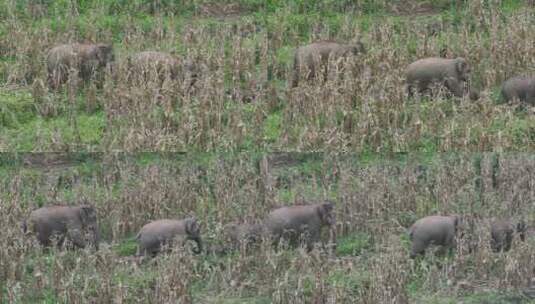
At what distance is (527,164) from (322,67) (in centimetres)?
297

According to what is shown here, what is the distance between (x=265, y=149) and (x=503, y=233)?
9.86 ft

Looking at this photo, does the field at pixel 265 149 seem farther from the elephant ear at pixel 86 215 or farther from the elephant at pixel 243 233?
the elephant ear at pixel 86 215

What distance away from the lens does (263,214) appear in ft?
49.0

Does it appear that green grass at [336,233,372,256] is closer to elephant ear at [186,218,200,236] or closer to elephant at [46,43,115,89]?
elephant ear at [186,218,200,236]

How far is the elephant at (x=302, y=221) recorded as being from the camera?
1462 cm

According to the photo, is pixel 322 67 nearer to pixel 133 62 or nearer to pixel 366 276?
pixel 133 62

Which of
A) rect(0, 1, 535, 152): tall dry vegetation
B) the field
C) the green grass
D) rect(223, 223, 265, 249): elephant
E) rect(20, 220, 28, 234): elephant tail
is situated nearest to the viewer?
the field

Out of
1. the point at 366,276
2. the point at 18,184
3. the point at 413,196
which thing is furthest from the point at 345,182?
the point at 18,184

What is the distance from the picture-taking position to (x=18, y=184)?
1548cm

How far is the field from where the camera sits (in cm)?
1377

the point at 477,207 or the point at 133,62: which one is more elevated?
the point at 133,62

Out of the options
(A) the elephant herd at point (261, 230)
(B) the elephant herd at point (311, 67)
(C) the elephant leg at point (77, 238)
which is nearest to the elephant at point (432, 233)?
(A) the elephant herd at point (261, 230)

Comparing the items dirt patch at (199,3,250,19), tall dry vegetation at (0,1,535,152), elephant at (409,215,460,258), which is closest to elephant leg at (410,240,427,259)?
elephant at (409,215,460,258)

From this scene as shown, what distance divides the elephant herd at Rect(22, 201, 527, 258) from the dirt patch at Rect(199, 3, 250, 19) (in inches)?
263
